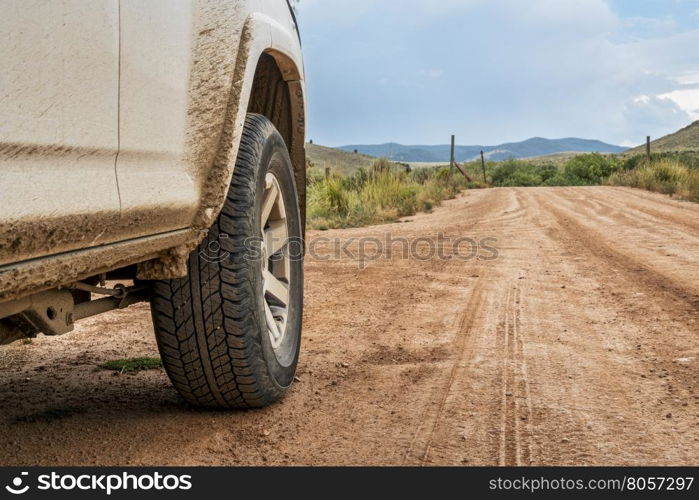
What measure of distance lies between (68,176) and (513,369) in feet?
8.26

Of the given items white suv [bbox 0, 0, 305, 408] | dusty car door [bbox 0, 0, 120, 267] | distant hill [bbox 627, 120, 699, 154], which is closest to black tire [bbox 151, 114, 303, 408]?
white suv [bbox 0, 0, 305, 408]

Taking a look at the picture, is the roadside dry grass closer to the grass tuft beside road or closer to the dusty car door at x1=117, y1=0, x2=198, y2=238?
the grass tuft beside road

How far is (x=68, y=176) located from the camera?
1716 mm

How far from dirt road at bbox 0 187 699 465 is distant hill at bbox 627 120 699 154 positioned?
96927mm

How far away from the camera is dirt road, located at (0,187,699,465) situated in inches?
102

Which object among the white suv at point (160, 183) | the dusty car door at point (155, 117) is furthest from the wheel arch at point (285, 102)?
the dusty car door at point (155, 117)

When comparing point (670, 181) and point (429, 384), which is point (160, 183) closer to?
point (429, 384)

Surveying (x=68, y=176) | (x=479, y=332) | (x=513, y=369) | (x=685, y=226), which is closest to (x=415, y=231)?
(x=685, y=226)

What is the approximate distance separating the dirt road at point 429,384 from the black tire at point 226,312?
0.56 feet

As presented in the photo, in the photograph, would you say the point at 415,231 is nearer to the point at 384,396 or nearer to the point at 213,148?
the point at 384,396

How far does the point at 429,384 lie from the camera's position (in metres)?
3.44

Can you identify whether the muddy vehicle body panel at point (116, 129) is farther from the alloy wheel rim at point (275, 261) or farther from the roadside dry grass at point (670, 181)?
the roadside dry grass at point (670, 181)

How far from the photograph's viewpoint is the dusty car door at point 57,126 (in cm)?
150

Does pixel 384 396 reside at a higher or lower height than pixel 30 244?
lower
